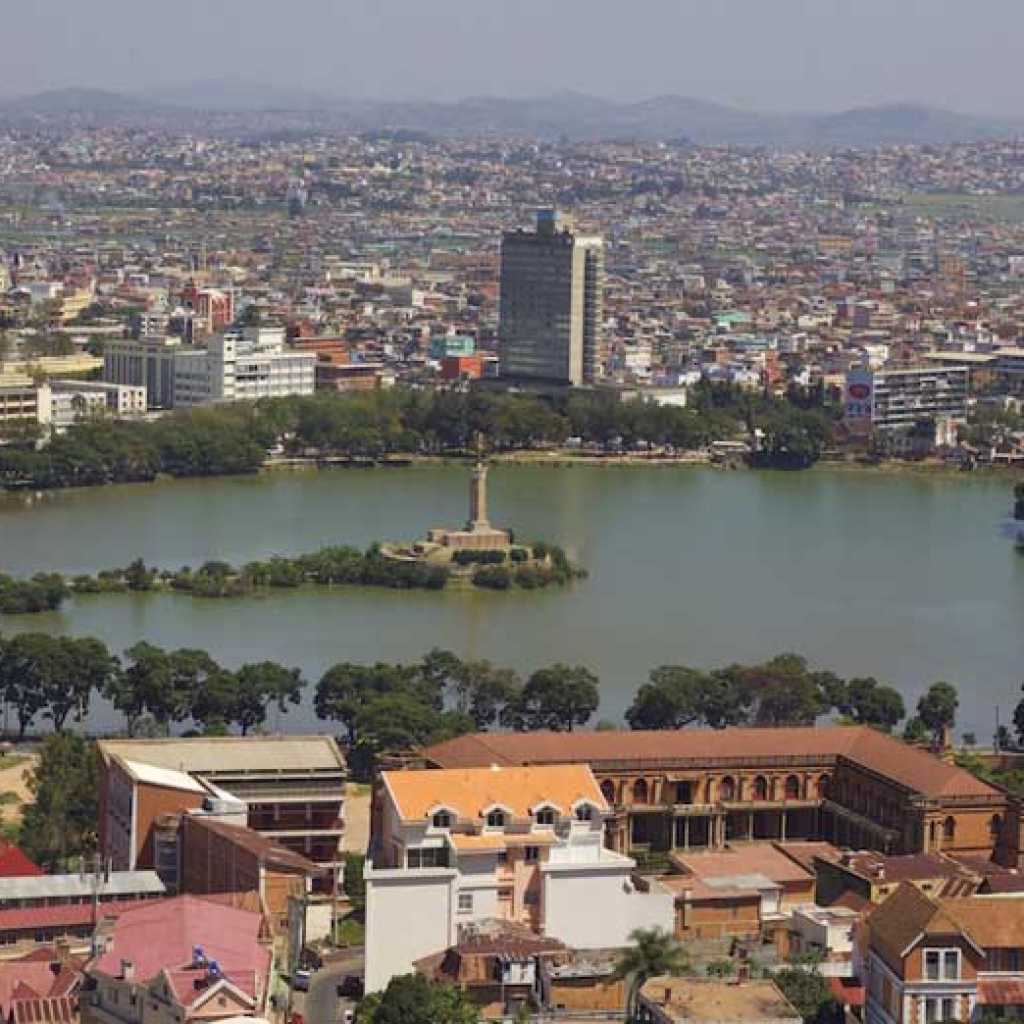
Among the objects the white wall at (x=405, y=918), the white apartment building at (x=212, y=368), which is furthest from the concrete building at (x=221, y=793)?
the white apartment building at (x=212, y=368)

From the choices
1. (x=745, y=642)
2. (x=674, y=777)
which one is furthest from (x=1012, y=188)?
(x=674, y=777)

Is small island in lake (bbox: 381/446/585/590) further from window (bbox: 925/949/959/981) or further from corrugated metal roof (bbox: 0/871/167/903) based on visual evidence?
window (bbox: 925/949/959/981)

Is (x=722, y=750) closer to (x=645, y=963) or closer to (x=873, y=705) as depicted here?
(x=873, y=705)

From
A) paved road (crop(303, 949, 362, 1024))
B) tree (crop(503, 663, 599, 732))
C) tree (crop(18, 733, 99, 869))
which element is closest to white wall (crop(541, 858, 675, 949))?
paved road (crop(303, 949, 362, 1024))

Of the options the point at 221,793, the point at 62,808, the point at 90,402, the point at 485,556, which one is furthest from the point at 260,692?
the point at 90,402

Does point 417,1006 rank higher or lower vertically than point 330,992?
higher

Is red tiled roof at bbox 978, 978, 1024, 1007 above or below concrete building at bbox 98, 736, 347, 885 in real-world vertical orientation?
above
